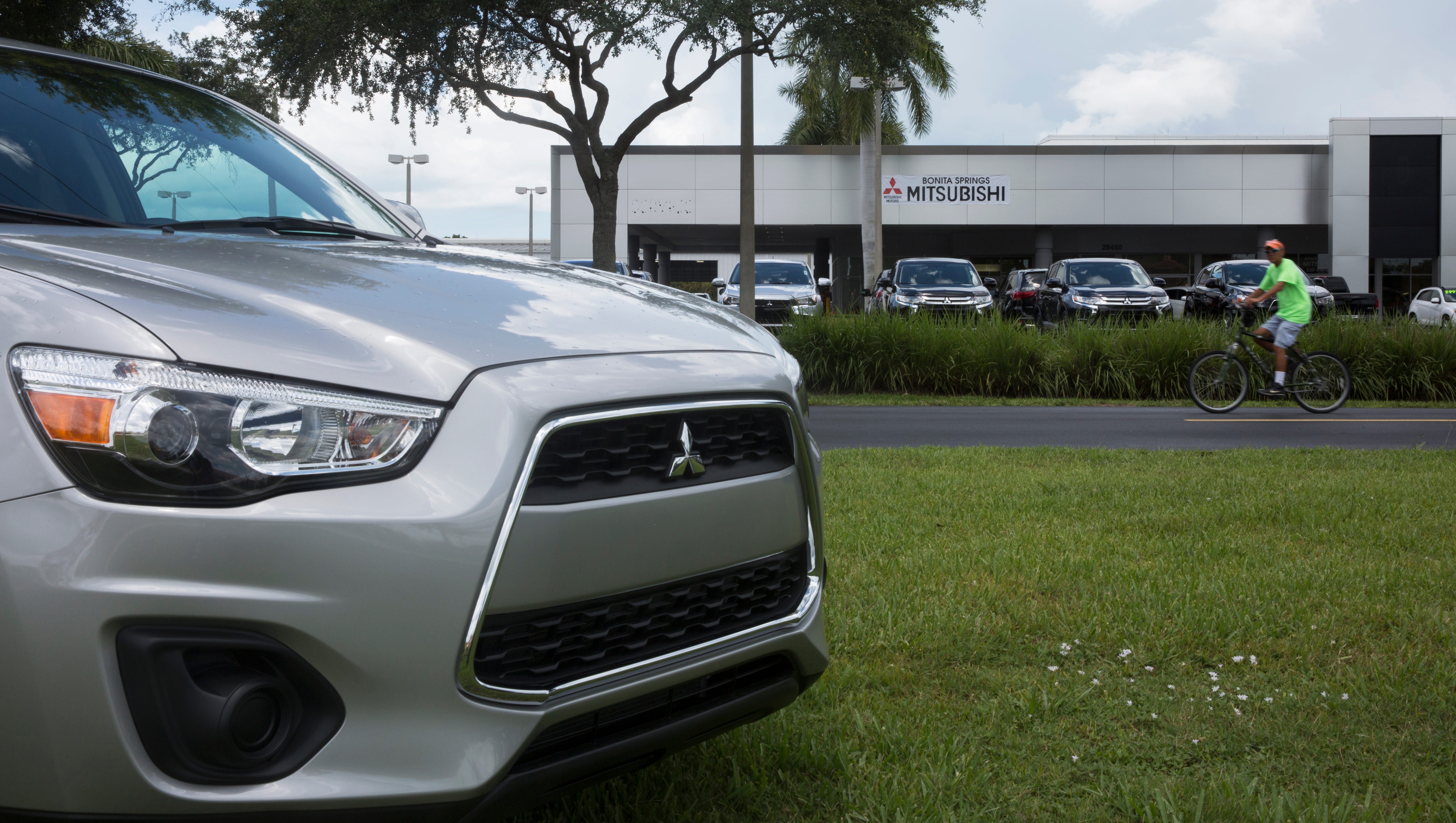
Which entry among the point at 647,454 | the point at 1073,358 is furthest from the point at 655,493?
the point at 1073,358

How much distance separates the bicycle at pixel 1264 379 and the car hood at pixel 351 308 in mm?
11668

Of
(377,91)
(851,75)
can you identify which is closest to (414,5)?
(377,91)

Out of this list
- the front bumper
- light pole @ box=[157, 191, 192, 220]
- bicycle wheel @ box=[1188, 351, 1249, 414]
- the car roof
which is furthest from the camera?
the car roof

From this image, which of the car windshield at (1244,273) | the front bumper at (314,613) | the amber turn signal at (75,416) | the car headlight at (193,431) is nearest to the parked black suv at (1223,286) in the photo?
the car windshield at (1244,273)

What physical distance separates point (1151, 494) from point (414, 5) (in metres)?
14.4

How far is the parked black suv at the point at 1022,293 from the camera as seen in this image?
25.0m

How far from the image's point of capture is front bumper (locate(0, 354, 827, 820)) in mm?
1527

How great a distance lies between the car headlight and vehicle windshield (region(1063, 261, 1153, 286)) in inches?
878

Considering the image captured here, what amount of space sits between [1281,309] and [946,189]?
86.0 ft

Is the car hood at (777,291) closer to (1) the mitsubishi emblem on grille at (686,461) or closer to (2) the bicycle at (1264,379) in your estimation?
(2) the bicycle at (1264,379)

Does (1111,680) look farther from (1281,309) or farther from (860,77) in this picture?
(860,77)

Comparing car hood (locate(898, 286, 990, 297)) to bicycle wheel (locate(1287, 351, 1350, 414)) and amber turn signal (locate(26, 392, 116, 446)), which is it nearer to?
bicycle wheel (locate(1287, 351, 1350, 414))

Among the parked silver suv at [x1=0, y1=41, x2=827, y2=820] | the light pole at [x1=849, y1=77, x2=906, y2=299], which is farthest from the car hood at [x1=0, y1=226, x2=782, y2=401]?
the light pole at [x1=849, y1=77, x2=906, y2=299]

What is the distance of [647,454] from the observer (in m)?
1.97
